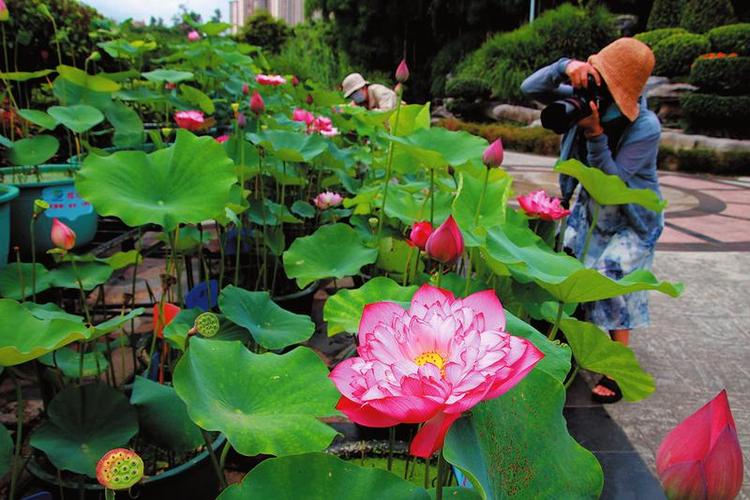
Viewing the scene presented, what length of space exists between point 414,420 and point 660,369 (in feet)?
5.64

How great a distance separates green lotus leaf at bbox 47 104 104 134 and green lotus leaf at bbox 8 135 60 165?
90 millimetres

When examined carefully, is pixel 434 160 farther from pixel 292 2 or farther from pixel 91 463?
pixel 292 2

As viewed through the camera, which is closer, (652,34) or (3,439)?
(3,439)

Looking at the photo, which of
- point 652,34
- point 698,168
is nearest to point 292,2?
point 652,34

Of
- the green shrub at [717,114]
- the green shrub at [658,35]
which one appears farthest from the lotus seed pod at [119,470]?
the green shrub at [658,35]

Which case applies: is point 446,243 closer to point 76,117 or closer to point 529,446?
point 529,446

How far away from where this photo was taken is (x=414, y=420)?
333 mm

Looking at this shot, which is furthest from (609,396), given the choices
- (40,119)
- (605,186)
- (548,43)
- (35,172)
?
(548,43)

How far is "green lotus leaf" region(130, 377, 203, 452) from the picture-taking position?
78 cm

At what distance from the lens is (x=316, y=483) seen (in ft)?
1.27

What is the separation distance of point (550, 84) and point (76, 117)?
131 cm

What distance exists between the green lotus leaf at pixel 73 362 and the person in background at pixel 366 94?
2647mm

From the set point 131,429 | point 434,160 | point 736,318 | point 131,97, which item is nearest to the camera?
point 131,429

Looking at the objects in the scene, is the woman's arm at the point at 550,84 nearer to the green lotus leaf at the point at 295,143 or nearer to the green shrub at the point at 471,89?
the green lotus leaf at the point at 295,143
